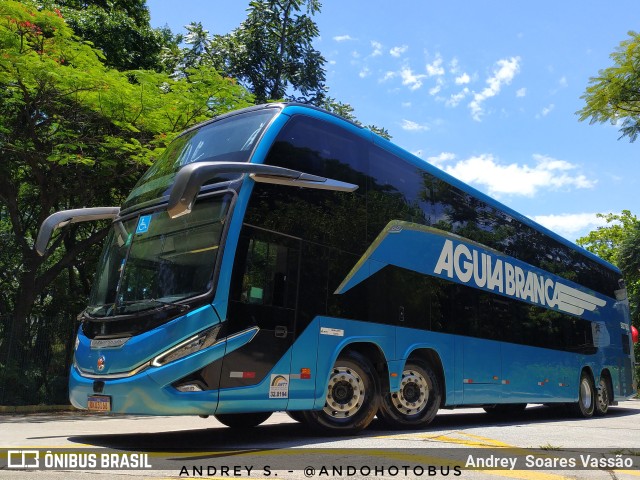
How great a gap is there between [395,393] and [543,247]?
6516 millimetres

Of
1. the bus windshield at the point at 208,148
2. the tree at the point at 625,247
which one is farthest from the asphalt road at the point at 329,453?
the tree at the point at 625,247

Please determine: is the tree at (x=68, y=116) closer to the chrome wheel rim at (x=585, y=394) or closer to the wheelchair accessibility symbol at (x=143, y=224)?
the wheelchair accessibility symbol at (x=143, y=224)

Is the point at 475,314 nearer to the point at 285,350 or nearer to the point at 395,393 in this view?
the point at 395,393

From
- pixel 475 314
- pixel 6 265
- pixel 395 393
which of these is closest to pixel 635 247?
pixel 475 314

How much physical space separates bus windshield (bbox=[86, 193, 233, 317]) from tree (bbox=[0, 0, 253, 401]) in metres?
6.79

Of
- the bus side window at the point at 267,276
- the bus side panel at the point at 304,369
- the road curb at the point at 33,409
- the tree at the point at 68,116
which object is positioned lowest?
the road curb at the point at 33,409

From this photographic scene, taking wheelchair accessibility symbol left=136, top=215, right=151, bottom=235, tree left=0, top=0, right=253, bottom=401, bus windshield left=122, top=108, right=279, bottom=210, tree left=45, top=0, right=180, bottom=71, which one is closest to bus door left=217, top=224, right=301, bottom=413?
bus windshield left=122, top=108, right=279, bottom=210

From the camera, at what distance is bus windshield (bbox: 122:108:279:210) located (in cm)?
749

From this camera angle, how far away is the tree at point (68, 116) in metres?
12.8

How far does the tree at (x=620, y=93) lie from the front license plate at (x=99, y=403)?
18.7m

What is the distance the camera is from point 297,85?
73.9 feet

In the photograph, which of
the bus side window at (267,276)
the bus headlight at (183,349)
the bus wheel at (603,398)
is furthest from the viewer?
the bus wheel at (603,398)

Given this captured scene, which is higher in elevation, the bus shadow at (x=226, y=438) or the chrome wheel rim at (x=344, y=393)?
the chrome wheel rim at (x=344, y=393)

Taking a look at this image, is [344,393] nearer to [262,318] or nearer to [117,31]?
[262,318]
